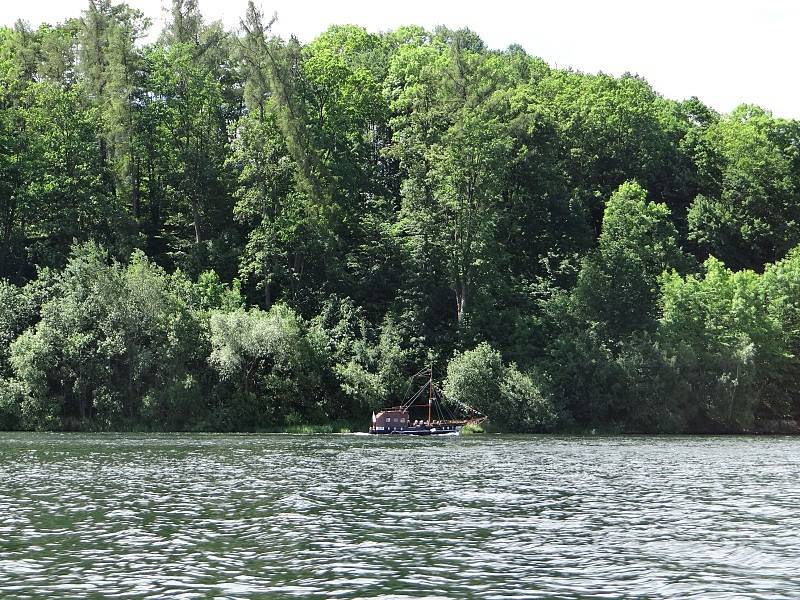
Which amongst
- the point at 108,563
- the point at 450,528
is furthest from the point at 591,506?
the point at 108,563

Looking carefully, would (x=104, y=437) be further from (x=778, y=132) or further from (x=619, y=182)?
(x=778, y=132)

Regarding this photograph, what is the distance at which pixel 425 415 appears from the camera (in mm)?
89125

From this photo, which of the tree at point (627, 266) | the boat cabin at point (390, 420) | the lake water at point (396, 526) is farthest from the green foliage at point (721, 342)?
the lake water at point (396, 526)

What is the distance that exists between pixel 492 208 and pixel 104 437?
4496 centimetres

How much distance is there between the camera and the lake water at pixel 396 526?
21.1m

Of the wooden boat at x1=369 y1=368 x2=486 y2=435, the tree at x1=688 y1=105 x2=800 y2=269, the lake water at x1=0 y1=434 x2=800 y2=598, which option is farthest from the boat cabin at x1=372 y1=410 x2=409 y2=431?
the tree at x1=688 y1=105 x2=800 y2=269

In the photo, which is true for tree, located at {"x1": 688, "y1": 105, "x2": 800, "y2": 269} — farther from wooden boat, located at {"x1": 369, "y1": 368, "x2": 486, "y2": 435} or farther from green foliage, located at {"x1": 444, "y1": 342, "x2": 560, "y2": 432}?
wooden boat, located at {"x1": 369, "y1": 368, "x2": 486, "y2": 435}

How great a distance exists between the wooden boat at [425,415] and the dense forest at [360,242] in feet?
5.77

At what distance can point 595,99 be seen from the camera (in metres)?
119

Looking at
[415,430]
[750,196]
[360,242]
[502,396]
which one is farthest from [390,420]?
[750,196]

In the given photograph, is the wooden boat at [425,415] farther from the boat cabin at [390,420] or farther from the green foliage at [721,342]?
the green foliage at [721,342]

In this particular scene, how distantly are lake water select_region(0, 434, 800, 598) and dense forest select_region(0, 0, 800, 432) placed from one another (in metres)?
29.9

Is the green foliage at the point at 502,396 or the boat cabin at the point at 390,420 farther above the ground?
the green foliage at the point at 502,396

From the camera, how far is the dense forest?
8412cm
